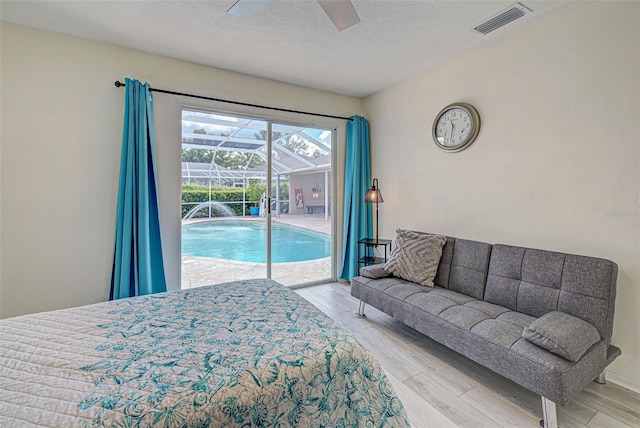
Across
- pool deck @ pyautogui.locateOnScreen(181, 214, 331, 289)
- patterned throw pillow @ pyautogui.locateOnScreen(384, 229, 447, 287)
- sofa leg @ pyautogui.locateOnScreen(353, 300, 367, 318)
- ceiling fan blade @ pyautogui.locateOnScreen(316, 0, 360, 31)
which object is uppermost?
ceiling fan blade @ pyautogui.locateOnScreen(316, 0, 360, 31)

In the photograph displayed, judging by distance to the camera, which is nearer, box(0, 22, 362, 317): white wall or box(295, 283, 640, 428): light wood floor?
box(295, 283, 640, 428): light wood floor

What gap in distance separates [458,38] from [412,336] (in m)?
2.73

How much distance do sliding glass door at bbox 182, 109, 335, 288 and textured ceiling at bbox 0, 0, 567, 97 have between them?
73 centimetres

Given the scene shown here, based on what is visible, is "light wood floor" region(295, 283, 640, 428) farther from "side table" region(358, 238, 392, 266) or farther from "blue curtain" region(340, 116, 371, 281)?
"blue curtain" region(340, 116, 371, 281)

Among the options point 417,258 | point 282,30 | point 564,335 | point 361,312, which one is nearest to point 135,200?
point 282,30

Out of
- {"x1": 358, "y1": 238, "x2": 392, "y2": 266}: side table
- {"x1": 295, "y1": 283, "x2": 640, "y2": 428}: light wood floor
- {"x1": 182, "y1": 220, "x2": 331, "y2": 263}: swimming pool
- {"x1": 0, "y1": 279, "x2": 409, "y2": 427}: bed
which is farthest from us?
{"x1": 358, "y1": 238, "x2": 392, "y2": 266}: side table

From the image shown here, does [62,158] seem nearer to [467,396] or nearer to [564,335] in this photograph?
[467,396]

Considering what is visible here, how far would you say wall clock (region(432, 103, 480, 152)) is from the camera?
2.74 meters

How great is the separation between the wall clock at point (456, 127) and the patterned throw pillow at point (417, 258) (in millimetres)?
989

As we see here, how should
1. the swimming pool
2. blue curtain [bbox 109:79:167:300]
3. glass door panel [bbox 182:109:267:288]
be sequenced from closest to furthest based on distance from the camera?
blue curtain [bbox 109:79:167:300], glass door panel [bbox 182:109:267:288], the swimming pool

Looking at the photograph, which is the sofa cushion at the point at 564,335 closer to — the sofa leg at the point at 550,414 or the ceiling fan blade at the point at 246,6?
the sofa leg at the point at 550,414

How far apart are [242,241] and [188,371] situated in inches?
110

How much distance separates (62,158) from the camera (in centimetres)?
250

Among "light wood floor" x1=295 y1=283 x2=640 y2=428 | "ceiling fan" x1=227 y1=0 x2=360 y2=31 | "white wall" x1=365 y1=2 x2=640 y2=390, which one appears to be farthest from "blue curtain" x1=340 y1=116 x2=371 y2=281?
"ceiling fan" x1=227 y1=0 x2=360 y2=31
